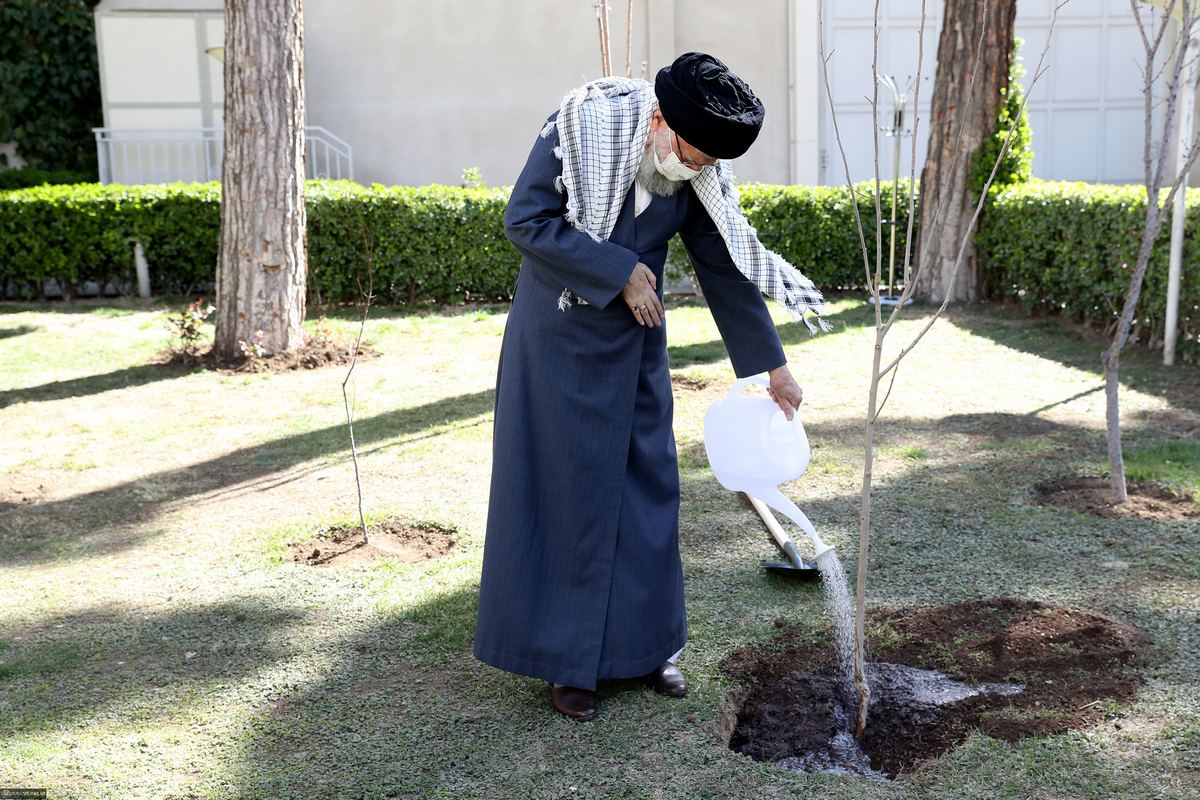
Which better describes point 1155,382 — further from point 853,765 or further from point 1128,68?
point 1128,68

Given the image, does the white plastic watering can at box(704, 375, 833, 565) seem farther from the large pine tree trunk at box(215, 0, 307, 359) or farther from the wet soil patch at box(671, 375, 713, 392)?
the large pine tree trunk at box(215, 0, 307, 359)

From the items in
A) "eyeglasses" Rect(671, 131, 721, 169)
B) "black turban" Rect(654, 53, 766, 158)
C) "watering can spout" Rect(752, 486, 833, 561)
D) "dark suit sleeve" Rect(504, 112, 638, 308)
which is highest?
"black turban" Rect(654, 53, 766, 158)

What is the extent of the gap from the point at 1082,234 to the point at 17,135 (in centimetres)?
1317

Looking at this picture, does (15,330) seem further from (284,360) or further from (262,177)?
(262,177)

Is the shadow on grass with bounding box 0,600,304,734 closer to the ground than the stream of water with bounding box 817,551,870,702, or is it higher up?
closer to the ground

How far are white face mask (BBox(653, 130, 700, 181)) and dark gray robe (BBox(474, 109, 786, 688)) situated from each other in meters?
0.10

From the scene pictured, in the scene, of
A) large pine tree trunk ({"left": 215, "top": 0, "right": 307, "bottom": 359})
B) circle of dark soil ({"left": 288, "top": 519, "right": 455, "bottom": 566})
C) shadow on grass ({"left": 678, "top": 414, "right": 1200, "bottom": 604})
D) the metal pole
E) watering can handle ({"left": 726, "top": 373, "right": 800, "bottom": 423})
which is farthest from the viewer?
large pine tree trunk ({"left": 215, "top": 0, "right": 307, "bottom": 359})

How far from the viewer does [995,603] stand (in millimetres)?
3426

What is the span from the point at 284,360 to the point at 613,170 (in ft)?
17.3

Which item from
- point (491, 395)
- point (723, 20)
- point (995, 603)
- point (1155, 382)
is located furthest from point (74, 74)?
point (995, 603)

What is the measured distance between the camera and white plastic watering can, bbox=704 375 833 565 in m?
2.91

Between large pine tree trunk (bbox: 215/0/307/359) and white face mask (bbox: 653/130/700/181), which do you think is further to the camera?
large pine tree trunk (bbox: 215/0/307/359)

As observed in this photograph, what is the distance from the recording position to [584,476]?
2729 mm

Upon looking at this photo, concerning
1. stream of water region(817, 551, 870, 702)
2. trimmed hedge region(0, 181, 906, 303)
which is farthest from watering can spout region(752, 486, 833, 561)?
trimmed hedge region(0, 181, 906, 303)
